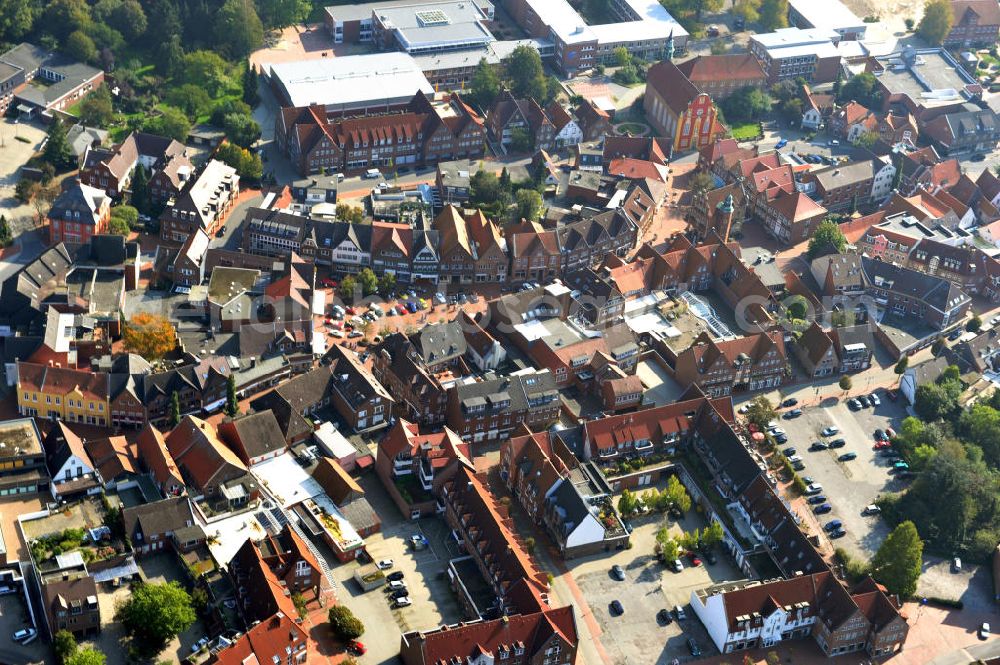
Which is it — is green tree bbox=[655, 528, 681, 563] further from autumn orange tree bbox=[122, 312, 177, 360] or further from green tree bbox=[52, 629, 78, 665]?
autumn orange tree bbox=[122, 312, 177, 360]

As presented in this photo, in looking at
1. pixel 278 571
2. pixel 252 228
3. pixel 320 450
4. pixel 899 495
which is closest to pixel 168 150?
pixel 252 228

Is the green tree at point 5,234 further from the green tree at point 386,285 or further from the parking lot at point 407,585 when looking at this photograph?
the parking lot at point 407,585

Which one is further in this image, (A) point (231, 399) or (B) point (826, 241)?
(B) point (826, 241)

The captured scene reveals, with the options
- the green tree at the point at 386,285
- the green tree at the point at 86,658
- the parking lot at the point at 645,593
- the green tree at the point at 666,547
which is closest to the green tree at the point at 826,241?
the parking lot at the point at 645,593

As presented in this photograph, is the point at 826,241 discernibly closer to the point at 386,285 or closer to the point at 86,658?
the point at 386,285

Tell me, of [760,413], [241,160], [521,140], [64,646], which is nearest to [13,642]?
[64,646]

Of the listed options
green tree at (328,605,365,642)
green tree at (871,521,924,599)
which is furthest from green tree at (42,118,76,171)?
green tree at (871,521,924,599)
